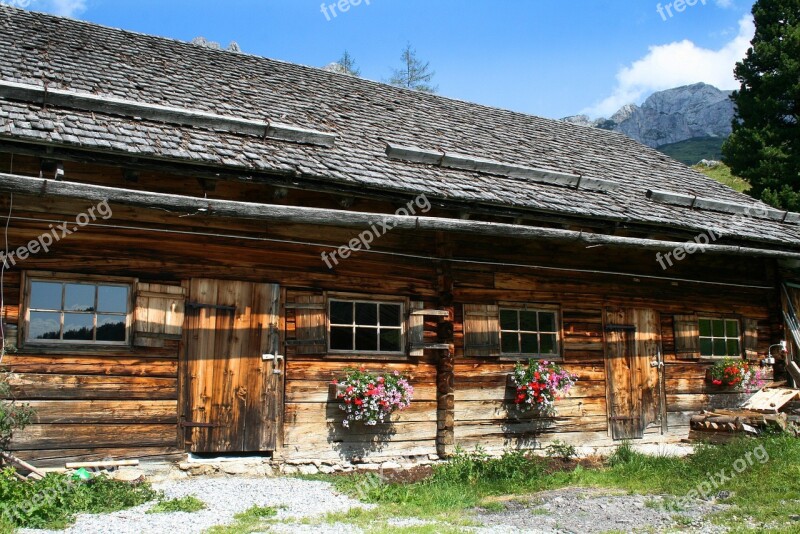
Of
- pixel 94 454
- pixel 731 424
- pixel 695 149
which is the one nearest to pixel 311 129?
pixel 94 454

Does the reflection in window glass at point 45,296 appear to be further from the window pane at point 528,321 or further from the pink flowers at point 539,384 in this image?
the window pane at point 528,321

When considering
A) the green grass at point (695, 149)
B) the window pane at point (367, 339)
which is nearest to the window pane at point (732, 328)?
the window pane at point (367, 339)

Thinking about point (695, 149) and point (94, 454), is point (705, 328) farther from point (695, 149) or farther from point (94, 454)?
point (695, 149)

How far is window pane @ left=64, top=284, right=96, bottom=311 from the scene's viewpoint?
691 centimetres

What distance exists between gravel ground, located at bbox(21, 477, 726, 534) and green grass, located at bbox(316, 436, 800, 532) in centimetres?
19

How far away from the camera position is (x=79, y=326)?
273 inches

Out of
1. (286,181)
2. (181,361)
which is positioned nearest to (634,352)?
(286,181)

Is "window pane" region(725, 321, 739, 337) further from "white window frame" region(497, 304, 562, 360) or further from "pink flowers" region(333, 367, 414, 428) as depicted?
"pink flowers" region(333, 367, 414, 428)

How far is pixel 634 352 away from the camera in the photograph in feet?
33.6

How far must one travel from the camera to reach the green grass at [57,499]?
514cm

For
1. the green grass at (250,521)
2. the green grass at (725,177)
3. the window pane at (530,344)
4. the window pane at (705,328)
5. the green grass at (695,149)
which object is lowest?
the green grass at (250,521)

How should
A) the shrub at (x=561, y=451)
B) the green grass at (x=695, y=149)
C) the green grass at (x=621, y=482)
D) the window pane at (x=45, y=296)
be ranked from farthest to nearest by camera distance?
1. the green grass at (x=695, y=149)
2. the shrub at (x=561, y=451)
3. the window pane at (x=45, y=296)
4. the green grass at (x=621, y=482)

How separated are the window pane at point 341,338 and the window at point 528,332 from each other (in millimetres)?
2207

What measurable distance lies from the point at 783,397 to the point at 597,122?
97.0 m
